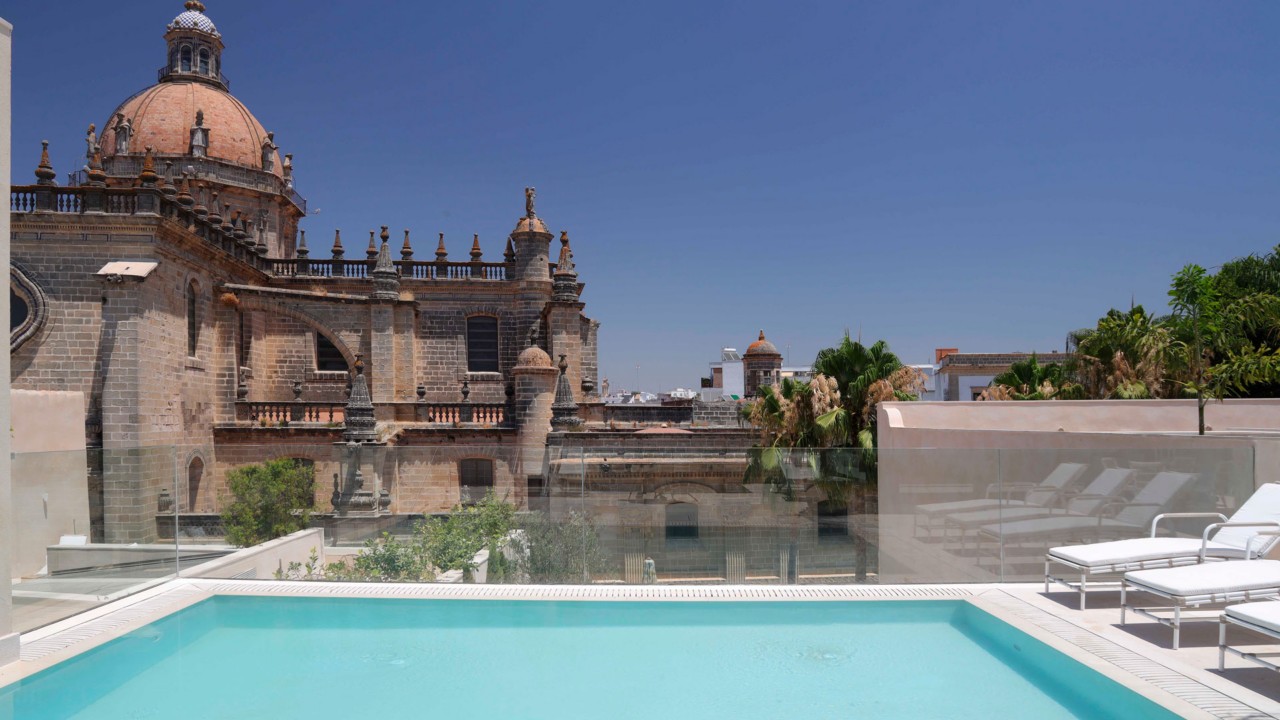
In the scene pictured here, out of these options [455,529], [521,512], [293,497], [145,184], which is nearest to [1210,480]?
[521,512]

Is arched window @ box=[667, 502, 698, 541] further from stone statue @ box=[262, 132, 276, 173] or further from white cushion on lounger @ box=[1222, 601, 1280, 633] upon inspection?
stone statue @ box=[262, 132, 276, 173]

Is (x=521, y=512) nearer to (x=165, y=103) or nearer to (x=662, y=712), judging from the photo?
(x=662, y=712)

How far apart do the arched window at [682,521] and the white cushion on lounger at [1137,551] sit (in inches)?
128

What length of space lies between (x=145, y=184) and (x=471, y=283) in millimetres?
9411

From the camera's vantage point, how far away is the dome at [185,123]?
90.5ft

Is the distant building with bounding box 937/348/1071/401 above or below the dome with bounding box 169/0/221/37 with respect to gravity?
below

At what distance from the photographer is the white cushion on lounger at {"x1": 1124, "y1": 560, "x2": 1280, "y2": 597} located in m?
5.18

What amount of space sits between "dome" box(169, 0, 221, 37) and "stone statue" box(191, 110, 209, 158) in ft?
15.9

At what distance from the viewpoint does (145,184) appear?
1923 cm

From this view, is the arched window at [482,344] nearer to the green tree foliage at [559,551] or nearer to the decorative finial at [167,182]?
the decorative finial at [167,182]

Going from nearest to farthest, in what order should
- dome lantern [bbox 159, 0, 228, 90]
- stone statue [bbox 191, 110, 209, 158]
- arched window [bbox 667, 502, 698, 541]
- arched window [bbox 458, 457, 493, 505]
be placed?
arched window [bbox 458, 457, 493, 505] < arched window [bbox 667, 502, 698, 541] < stone statue [bbox 191, 110, 209, 158] < dome lantern [bbox 159, 0, 228, 90]

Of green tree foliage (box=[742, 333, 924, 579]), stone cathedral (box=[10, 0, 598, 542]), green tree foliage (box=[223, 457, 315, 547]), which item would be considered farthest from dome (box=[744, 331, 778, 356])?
green tree foliage (box=[223, 457, 315, 547])

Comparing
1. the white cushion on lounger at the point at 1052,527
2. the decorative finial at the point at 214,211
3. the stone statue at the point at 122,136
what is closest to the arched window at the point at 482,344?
the decorative finial at the point at 214,211

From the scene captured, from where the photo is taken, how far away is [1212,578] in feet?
17.4
